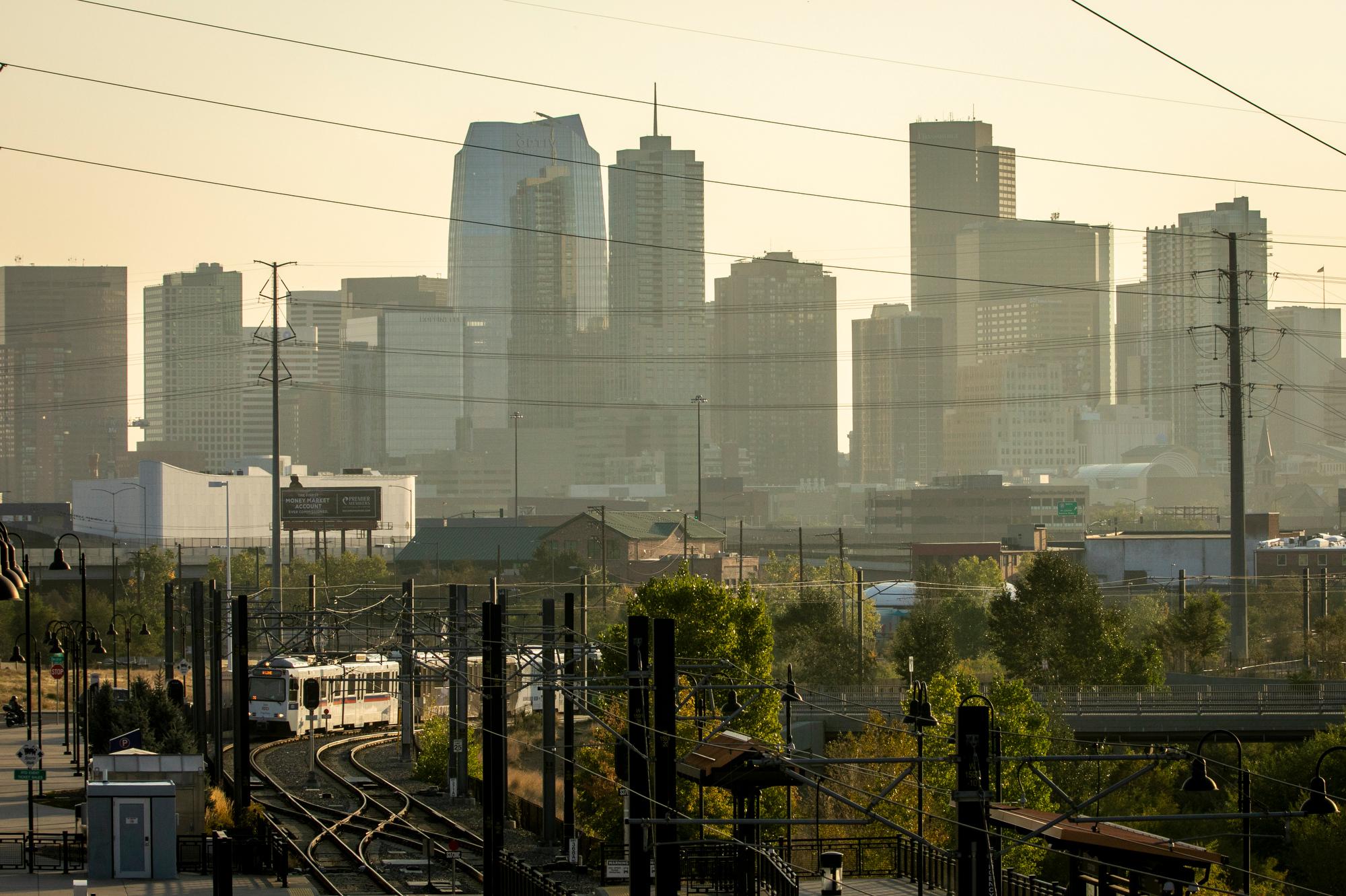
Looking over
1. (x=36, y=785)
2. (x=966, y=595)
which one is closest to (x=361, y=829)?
(x=36, y=785)

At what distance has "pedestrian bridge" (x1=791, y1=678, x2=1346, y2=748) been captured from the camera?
56.1m

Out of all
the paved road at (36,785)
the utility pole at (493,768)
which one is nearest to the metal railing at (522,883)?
the utility pole at (493,768)

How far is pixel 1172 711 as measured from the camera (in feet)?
189

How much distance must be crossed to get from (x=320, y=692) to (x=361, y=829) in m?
21.0

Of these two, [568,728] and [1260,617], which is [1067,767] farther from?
[1260,617]

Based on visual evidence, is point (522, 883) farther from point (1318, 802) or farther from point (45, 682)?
point (45, 682)

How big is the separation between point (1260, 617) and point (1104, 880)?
292 ft

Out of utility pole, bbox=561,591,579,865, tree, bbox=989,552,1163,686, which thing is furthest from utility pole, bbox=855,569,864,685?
utility pole, bbox=561,591,579,865

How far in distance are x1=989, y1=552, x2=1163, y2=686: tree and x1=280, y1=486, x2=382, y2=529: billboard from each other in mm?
75441

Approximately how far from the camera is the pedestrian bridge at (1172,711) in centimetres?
5609

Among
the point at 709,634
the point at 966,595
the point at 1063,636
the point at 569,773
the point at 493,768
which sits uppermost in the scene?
the point at 709,634

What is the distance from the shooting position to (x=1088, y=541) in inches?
5586

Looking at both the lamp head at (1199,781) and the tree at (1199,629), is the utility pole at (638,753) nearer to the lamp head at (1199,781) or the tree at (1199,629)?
the lamp head at (1199,781)

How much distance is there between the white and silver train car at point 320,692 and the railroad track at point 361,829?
444cm
